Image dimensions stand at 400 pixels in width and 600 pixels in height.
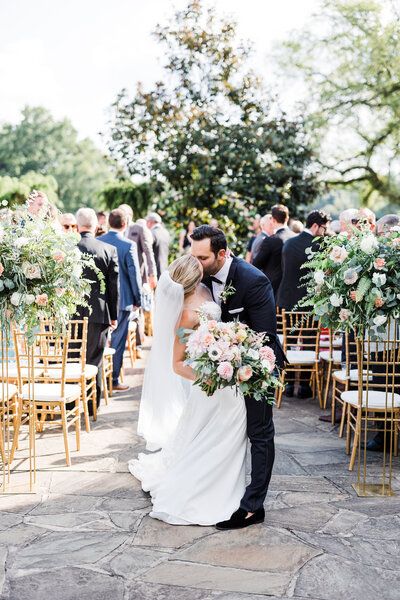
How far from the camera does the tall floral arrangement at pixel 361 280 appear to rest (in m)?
4.37

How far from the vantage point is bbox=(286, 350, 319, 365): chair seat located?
23.8 feet

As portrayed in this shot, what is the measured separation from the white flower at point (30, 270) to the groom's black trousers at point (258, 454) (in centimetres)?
173

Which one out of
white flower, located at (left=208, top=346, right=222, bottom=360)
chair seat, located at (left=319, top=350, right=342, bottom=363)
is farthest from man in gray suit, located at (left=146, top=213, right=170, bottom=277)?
white flower, located at (left=208, top=346, right=222, bottom=360)

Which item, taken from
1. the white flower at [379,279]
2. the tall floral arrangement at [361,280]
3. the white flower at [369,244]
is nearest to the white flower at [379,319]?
the tall floral arrangement at [361,280]

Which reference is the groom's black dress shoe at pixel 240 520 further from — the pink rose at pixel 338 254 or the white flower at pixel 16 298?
the white flower at pixel 16 298

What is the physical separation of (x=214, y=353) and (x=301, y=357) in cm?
372

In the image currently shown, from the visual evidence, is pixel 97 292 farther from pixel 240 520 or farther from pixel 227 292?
pixel 240 520

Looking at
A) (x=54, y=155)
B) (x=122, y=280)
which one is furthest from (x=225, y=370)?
(x=54, y=155)

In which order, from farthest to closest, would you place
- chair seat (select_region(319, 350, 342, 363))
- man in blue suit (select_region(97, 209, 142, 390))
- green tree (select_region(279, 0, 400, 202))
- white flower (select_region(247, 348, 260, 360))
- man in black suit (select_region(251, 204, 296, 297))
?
1. green tree (select_region(279, 0, 400, 202))
2. man in black suit (select_region(251, 204, 296, 297))
3. man in blue suit (select_region(97, 209, 142, 390))
4. chair seat (select_region(319, 350, 342, 363))
5. white flower (select_region(247, 348, 260, 360))

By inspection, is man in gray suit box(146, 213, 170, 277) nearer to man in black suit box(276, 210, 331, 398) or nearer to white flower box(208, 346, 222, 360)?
man in black suit box(276, 210, 331, 398)

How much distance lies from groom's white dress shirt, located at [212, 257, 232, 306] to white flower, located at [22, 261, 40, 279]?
126cm

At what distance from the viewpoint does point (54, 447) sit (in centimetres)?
580

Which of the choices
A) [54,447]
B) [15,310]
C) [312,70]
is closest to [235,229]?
[312,70]

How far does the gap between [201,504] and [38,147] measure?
2271 inches
